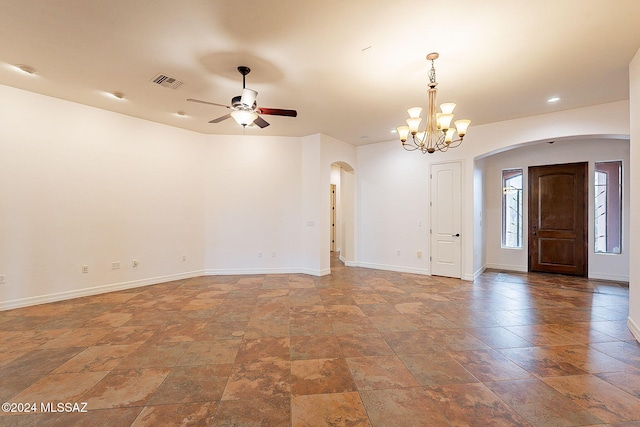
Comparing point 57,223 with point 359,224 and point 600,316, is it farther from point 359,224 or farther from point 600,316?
point 600,316

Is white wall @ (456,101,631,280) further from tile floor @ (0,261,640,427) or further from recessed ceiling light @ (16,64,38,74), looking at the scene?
recessed ceiling light @ (16,64,38,74)

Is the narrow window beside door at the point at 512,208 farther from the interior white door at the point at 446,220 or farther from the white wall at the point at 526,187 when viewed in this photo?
the interior white door at the point at 446,220

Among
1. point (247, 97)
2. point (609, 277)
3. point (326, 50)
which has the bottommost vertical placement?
point (609, 277)

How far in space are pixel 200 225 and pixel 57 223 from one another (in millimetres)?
2226

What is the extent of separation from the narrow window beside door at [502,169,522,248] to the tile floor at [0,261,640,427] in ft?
7.44

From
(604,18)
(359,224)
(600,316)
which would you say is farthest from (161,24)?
(600,316)

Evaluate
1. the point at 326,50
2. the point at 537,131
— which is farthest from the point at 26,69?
the point at 537,131

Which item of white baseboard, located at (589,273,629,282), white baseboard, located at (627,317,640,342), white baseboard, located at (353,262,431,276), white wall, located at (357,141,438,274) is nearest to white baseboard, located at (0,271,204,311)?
white baseboard, located at (353,262,431,276)

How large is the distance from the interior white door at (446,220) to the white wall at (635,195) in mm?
2591

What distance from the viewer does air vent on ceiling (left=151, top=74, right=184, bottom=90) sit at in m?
3.43

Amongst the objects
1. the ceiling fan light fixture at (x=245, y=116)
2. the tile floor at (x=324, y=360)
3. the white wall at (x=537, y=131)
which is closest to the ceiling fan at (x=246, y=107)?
the ceiling fan light fixture at (x=245, y=116)

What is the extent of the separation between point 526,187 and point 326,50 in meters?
6.09

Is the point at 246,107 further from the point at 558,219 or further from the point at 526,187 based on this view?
the point at 558,219

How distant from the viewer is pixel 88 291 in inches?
174
